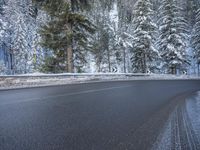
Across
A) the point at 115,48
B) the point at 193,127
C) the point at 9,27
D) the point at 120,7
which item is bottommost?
the point at 193,127

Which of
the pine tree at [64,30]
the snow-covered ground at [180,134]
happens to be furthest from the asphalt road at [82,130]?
the pine tree at [64,30]

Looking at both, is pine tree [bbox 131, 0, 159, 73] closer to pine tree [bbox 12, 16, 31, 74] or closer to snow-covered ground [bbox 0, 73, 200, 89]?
snow-covered ground [bbox 0, 73, 200, 89]

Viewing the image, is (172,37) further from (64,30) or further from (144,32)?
(64,30)

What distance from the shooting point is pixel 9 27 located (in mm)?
48188

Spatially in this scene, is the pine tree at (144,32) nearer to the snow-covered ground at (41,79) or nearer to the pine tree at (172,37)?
the pine tree at (172,37)

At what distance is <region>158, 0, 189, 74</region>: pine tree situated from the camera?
3159cm

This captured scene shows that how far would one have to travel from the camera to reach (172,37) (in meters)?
31.8

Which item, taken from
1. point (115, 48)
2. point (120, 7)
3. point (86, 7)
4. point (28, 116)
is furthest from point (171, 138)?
point (120, 7)

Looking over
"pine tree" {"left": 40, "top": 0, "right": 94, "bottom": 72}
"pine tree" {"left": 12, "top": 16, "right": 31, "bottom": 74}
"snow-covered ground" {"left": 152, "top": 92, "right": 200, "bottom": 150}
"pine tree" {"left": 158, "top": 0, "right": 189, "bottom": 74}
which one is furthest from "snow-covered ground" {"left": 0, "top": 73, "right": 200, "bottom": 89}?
"pine tree" {"left": 12, "top": 16, "right": 31, "bottom": 74}

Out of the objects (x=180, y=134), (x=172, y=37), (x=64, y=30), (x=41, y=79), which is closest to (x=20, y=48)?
(x=172, y=37)

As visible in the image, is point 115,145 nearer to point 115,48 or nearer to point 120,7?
point 115,48

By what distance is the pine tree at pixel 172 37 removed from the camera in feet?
104

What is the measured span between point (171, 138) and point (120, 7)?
81.8 meters

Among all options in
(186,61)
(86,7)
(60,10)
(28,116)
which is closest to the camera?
(28,116)
